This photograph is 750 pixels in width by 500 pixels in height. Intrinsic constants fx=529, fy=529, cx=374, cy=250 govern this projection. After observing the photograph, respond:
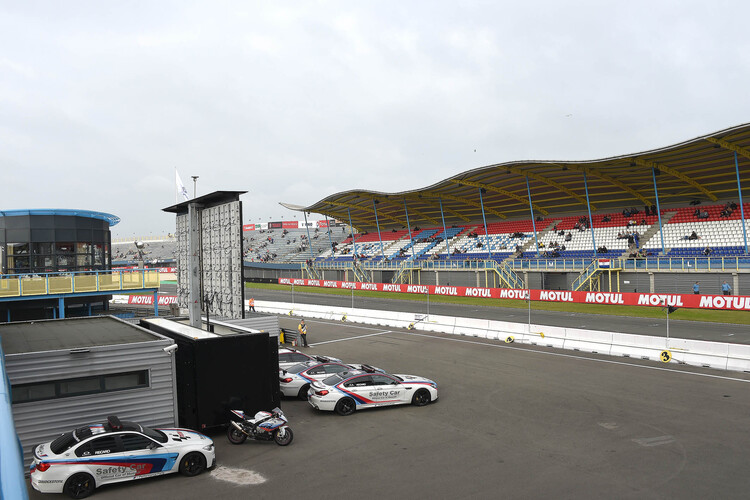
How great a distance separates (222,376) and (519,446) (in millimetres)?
7609

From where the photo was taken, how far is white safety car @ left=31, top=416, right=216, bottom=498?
995cm

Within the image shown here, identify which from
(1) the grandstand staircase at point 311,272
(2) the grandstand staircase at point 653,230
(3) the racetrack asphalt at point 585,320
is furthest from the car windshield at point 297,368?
(1) the grandstand staircase at point 311,272

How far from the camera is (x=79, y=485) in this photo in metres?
10.1

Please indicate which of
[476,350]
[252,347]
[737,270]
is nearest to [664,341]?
[476,350]

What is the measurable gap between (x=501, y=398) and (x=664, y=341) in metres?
10.0

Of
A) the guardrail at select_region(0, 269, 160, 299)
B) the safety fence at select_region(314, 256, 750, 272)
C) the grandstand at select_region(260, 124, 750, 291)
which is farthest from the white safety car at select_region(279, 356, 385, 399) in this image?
the safety fence at select_region(314, 256, 750, 272)

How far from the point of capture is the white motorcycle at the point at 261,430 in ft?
42.3

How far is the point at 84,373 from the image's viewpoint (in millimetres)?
12133

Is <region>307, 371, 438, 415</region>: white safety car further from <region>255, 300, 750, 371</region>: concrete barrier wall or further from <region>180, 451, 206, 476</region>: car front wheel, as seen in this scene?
<region>255, 300, 750, 371</region>: concrete barrier wall

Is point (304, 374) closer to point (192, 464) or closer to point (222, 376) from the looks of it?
point (222, 376)

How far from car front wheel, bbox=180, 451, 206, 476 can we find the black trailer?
2.21m

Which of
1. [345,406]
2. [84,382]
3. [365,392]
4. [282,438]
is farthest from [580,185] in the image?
[84,382]

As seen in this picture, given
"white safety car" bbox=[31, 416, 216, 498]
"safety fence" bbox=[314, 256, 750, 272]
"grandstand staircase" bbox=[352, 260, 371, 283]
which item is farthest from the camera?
"grandstand staircase" bbox=[352, 260, 371, 283]

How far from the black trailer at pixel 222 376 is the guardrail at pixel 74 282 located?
439 inches
